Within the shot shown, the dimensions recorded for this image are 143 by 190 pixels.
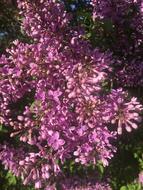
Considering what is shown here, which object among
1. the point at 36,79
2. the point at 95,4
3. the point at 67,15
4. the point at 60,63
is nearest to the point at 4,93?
the point at 36,79

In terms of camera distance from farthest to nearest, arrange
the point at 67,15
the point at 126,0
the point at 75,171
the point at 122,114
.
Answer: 1. the point at 75,171
2. the point at 126,0
3. the point at 67,15
4. the point at 122,114

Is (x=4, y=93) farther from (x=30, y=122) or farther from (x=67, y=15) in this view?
(x=67, y=15)

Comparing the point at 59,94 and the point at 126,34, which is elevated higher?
the point at 126,34

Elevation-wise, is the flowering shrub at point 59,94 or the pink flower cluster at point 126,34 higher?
the pink flower cluster at point 126,34

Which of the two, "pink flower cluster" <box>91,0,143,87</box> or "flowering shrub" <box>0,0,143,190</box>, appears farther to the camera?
"pink flower cluster" <box>91,0,143,87</box>

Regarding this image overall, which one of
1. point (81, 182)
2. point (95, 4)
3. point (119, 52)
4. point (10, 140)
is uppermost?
point (95, 4)

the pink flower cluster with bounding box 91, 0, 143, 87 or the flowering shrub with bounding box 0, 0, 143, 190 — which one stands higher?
the pink flower cluster with bounding box 91, 0, 143, 87

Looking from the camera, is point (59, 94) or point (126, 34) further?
point (126, 34)

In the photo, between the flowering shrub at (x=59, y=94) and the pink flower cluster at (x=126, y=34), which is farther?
the pink flower cluster at (x=126, y=34)
